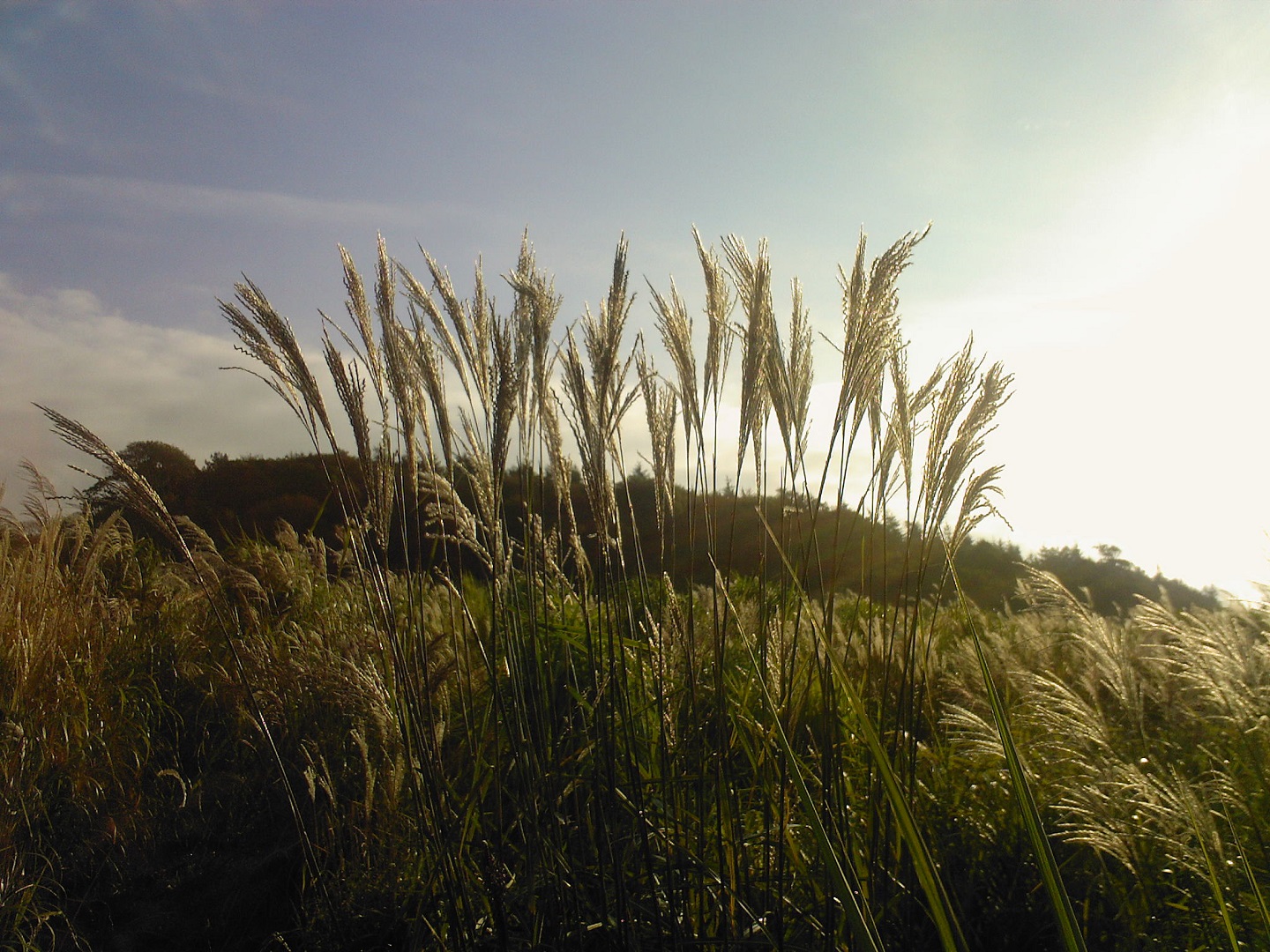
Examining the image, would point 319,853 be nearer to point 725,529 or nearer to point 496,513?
point 496,513

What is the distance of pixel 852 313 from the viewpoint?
62.6 inches

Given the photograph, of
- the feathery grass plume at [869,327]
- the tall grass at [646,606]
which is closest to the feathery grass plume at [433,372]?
the tall grass at [646,606]

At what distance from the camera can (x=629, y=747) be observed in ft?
5.85

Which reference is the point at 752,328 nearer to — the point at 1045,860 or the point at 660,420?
the point at 660,420

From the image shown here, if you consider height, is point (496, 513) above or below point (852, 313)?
below

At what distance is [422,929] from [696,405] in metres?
1.55

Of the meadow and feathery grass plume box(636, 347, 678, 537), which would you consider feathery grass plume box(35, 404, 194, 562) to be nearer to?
the meadow

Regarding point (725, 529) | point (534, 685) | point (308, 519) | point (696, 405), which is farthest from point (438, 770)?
point (308, 519)

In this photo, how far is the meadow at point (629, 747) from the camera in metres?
1.67

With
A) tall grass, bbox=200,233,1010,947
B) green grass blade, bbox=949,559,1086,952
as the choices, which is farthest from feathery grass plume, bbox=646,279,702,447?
green grass blade, bbox=949,559,1086,952

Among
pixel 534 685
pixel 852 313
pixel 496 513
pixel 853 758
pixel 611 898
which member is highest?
pixel 852 313

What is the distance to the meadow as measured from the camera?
167 cm

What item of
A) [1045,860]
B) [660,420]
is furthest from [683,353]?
[1045,860]

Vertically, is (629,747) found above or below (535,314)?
below
